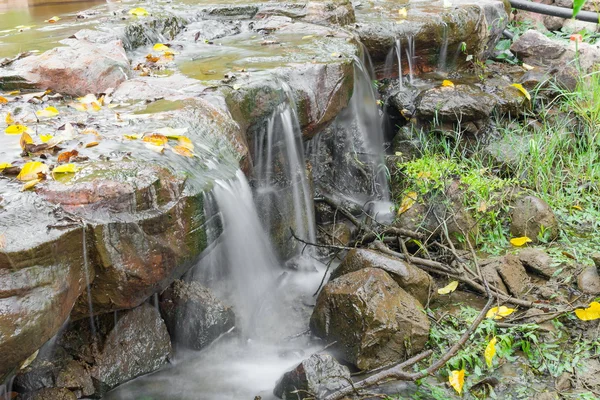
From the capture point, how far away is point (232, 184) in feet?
11.0

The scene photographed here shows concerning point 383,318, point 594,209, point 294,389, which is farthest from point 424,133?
point 294,389

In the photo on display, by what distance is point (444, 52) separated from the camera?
681 cm

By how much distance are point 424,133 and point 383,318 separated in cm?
305

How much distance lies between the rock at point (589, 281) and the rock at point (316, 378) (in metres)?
1.83

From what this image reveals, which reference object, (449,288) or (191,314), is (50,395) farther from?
(449,288)

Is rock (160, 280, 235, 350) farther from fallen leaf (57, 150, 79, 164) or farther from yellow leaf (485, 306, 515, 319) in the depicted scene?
yellow leaf (485, 306, 515, 319)

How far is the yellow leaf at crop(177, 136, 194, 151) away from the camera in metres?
3.25

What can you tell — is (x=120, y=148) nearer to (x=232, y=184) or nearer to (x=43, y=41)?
(x=232, y=184)

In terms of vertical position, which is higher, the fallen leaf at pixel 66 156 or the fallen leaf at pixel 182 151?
the fallen leaf at pixel 66 156

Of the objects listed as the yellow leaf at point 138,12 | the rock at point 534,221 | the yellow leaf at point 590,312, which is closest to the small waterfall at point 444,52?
the rock at point 534,221

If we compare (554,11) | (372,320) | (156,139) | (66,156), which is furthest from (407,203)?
(554,11)

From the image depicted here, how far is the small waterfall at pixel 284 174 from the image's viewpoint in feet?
14.5

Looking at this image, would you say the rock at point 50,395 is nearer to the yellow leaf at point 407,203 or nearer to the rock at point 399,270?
the rock at point 399,270

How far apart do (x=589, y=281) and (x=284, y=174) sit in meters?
2.44
